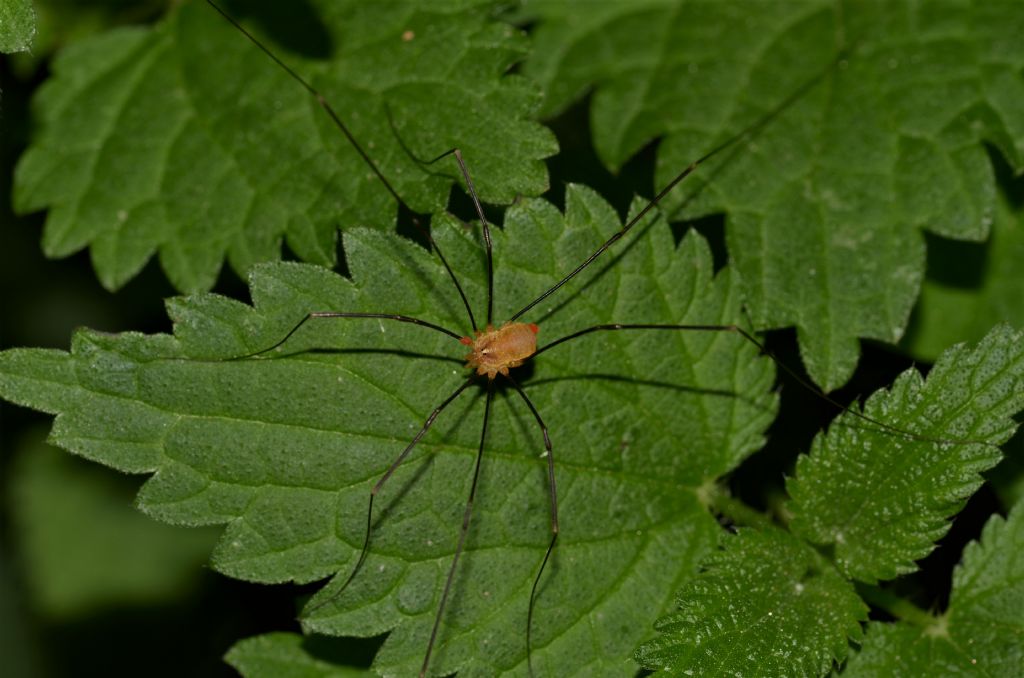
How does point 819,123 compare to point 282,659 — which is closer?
point 282,659

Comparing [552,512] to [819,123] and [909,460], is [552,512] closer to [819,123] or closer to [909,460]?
[909,460]

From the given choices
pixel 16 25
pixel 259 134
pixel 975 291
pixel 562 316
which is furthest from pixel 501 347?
pixel 975 291

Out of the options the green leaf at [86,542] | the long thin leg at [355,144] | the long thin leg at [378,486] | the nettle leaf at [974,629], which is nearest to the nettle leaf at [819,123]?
the nettle leaf at [974,629]

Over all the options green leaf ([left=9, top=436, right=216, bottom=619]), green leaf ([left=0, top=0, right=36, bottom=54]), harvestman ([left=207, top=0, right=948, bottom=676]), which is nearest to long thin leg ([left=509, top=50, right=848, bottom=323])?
harvestman ([left=207, top=0, right=948, bottom=676])

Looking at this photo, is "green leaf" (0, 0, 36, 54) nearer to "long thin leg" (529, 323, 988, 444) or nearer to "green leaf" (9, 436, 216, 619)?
"long thin leg" (529, 323, 988, 444)

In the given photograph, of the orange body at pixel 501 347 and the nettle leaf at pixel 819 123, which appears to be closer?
the orange body at pixel 501 347

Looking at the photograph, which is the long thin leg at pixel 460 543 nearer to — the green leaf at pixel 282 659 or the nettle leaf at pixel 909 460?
the green leaf at pixel 282 659
